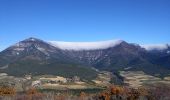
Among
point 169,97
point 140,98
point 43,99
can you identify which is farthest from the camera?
point 43,99

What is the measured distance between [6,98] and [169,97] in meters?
76.6

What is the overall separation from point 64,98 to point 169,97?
5808 centimetres

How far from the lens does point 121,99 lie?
17975 centimetres

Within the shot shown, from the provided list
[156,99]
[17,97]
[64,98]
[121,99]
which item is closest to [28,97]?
[17,97]

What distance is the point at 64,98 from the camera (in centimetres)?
19762

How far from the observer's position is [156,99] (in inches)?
6560

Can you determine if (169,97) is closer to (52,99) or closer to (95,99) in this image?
(95,99)

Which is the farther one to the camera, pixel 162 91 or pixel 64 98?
pixel 64 98

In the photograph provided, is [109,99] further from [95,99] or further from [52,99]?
[52,99]

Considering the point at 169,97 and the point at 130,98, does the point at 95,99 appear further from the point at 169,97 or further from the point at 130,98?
the point at 169,97

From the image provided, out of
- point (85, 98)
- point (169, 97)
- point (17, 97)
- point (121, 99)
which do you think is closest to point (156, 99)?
point (169, 97)

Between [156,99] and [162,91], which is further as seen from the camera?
[162,91]

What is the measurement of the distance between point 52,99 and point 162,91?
181 feet

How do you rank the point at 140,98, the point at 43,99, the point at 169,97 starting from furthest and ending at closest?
the point at 43,99, the point at 140,98, the point at 169,97
